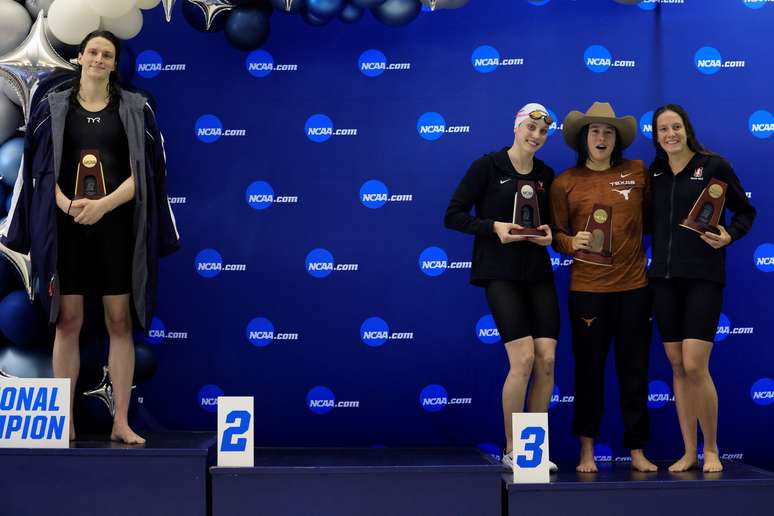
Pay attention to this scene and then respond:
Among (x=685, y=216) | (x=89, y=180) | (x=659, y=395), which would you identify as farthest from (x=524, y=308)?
(x=89, y=180)

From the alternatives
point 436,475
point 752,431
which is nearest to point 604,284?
point 436,475

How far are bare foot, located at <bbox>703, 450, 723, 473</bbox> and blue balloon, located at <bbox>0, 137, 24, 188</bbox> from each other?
3410 mm

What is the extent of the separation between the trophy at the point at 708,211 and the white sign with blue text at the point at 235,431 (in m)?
2.11

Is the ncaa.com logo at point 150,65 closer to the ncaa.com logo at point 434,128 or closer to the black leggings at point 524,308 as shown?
the ncaa.com logo at point 434,128

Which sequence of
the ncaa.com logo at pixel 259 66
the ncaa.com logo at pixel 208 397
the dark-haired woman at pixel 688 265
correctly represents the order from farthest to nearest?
the ncaa.com logo at pixel 259 66 → the ncaa.com logo at pixel 208 397 → the dark-haired woman at pixel 688 265

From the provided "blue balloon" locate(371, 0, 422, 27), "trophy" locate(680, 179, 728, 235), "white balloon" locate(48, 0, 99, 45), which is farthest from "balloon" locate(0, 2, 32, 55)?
"trophy" locate(680, 179, 728, 235)

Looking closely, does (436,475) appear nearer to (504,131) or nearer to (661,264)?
(661,264)

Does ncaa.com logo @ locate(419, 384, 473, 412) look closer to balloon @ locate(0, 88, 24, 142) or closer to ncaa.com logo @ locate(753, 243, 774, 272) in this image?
ncaa.com logo @ locate(753, 243, 774, 272)

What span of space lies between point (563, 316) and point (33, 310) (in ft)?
9.06

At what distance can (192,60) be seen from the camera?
205 inches

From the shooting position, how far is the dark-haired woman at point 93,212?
4027 mm

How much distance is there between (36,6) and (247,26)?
103 centimetres

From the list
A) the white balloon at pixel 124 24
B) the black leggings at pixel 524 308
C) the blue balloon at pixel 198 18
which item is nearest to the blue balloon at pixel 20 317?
→ the white balloon at pixel 124 24

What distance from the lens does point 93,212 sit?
4.00 meters
